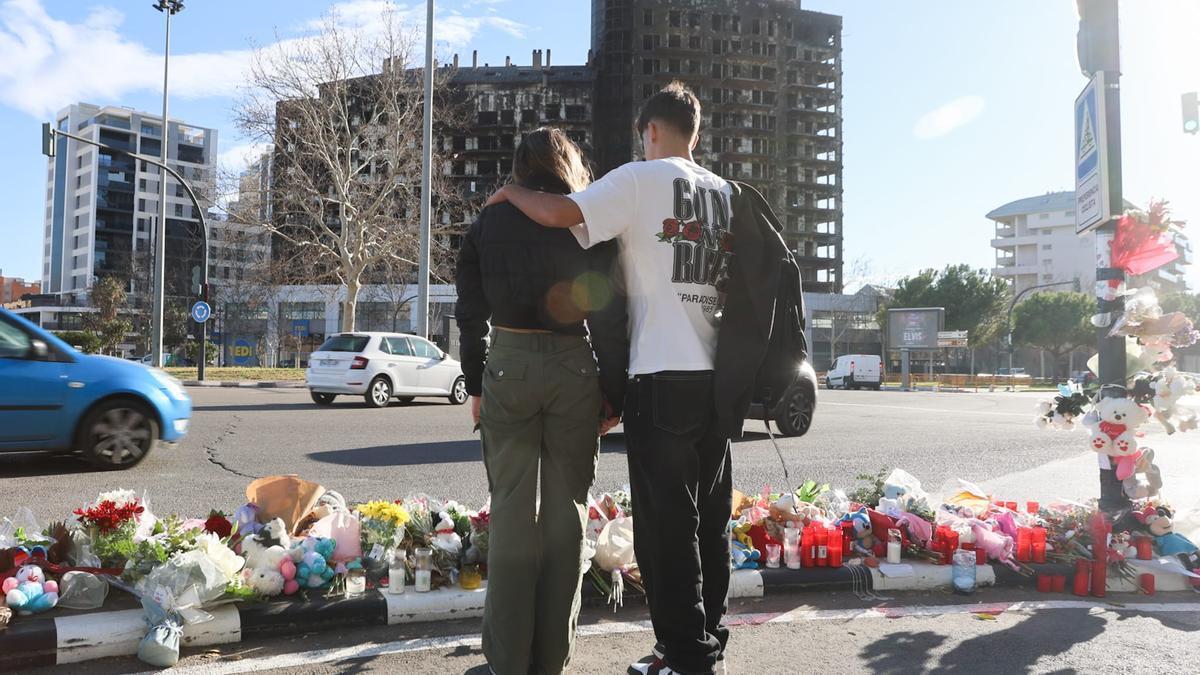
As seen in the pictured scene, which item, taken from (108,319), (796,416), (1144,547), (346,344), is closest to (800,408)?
(796,416)

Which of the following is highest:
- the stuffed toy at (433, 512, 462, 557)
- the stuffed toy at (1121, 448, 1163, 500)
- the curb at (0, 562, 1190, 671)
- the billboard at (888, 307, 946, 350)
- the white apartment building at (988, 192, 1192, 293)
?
the white apartment building at (988, 192, 1192, 293)

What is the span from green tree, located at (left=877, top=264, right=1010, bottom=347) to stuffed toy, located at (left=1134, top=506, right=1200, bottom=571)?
61.8 meters

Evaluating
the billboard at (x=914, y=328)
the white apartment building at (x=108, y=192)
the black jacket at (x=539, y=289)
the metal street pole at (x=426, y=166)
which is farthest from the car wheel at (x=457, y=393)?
the white apartment building at (x=108, y=192)

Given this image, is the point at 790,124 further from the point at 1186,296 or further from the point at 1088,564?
the point at 1088,564

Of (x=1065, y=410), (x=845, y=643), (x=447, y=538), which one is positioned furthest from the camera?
(x=1065, y=410)

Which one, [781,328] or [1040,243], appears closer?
[781,328]

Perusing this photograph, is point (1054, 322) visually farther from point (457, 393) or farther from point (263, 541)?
point (263, 541)

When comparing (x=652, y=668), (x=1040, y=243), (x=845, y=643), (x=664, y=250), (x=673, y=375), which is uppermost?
(x=1040, y=243)

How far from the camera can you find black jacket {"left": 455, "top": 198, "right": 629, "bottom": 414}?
8.52 ft

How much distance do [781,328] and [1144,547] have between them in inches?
121

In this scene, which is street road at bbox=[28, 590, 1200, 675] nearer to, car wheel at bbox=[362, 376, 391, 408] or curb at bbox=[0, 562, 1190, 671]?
curb at bbox=[0, 562, 1190, 671]

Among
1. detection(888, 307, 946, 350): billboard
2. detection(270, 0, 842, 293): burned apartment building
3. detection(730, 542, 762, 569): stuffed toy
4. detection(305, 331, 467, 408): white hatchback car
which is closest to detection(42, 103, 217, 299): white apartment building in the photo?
detection(270, 0, 842, 293): burned apartment building

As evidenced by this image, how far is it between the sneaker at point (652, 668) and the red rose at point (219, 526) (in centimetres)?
207

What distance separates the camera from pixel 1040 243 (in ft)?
341
